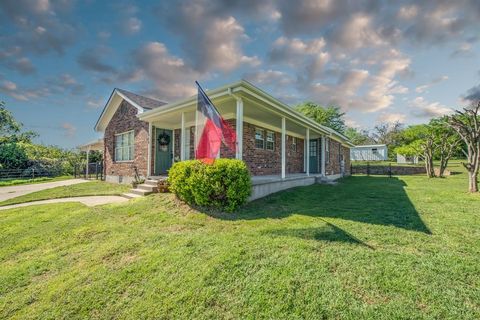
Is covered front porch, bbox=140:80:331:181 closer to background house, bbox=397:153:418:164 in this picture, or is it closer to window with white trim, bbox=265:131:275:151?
window with white trim, bbox=265:131:275:151

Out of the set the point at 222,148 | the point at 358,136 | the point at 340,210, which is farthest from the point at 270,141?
the point at 358,136

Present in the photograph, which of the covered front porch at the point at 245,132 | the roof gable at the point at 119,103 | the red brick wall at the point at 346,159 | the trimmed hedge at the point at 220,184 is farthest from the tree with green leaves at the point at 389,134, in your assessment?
the trimmed hedge at the point at 220,184

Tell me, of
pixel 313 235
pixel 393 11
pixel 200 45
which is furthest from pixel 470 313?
pixel 200 45

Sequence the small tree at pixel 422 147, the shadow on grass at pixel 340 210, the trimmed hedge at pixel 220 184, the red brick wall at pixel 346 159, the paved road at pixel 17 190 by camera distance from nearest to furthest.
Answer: the shadow on grass at pixel 340 210
the trimmed hedge at pixel 220 184
the paved road at pixel 17 190
the small tree at pixel 422 147
the red brick wall at pixel 346 159

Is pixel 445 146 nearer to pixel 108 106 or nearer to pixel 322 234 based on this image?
pixel 322 234

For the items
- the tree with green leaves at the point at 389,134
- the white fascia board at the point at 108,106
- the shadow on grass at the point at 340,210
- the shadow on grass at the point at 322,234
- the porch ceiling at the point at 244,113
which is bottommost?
the shadow on grass at the point at 322,234

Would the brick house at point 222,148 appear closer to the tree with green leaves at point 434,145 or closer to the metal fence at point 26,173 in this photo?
the tree with green leaves at point 434,145

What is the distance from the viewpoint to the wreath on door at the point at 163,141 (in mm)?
11031

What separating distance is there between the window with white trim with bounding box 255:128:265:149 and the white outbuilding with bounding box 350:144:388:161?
96.9ft

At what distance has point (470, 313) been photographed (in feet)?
6.94

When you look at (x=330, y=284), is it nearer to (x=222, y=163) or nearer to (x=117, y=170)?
(x=222, y=163)

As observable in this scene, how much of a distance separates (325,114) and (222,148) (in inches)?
1167

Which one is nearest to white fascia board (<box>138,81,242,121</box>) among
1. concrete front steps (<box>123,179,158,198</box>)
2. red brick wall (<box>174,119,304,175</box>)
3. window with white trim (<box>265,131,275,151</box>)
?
red brick wall (<box>174,119,304,175</box>)

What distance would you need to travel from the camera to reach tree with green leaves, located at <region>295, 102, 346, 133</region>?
34.0 m
